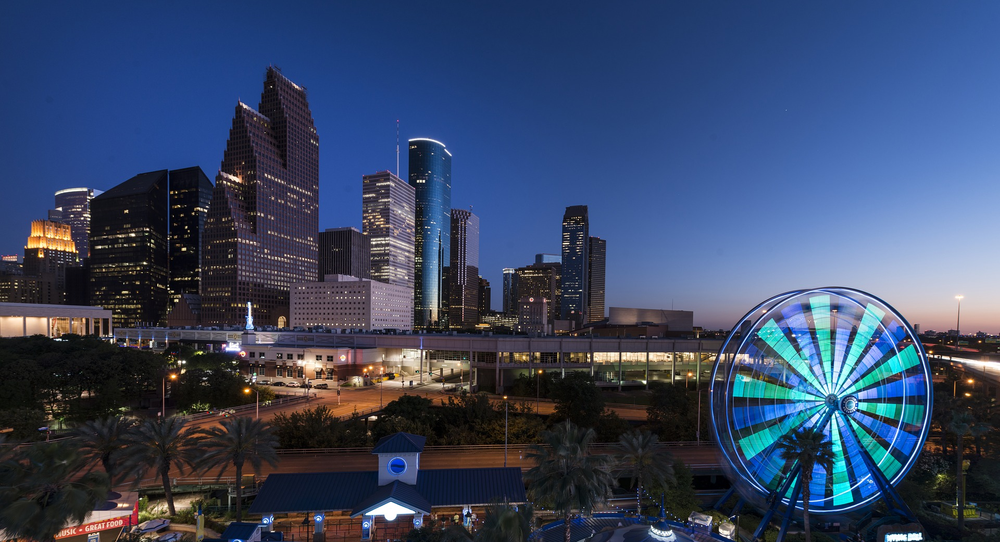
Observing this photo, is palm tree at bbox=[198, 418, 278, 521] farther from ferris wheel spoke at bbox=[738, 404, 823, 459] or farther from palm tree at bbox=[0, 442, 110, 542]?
ferris wheel spoke at bbox=[738, 404, 823, 459]

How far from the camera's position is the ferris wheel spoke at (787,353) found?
25281 mm

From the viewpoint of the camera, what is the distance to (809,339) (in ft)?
84.6

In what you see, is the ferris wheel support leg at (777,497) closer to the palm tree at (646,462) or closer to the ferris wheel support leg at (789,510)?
the ferris wheel support leg at (789,510)

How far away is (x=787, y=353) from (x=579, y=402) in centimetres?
2141

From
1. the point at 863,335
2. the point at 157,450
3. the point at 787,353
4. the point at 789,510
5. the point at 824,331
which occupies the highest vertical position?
the point at 824,331

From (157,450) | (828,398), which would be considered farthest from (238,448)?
(828,398)

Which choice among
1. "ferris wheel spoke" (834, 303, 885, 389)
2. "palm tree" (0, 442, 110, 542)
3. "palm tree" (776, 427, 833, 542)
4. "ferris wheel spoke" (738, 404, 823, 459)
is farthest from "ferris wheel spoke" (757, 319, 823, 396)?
"palm tree" (0, 442, 110, 542)

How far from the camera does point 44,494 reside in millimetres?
16969

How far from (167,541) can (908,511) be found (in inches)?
1528

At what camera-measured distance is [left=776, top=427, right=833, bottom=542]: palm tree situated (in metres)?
22.5

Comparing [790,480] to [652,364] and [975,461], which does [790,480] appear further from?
[652,364]

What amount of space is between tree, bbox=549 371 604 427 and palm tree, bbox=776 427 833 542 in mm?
19634

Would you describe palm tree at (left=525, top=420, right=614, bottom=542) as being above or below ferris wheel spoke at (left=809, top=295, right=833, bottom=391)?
below

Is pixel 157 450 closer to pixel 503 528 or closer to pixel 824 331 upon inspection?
pixel 503 528
